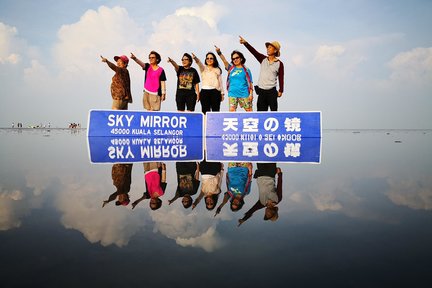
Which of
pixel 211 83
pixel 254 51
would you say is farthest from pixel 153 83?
pixel 254 51

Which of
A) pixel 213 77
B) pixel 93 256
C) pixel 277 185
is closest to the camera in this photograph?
pixel 93 256

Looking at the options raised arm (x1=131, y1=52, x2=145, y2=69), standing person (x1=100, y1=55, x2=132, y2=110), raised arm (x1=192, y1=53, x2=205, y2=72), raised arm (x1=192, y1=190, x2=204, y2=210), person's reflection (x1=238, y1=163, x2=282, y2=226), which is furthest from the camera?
standing person (x1=100, y1=55, x2=132, y2=110)

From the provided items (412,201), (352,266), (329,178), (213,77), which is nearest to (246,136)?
(213,77)

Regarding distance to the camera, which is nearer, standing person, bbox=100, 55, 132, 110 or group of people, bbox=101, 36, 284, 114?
group of people, bbox=101, 36, 284, 114

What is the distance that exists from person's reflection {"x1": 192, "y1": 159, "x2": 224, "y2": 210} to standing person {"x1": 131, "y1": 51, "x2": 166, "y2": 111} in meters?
4.76

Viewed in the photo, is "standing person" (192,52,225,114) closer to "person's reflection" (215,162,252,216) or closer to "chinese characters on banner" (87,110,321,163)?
"chinese characters on banner" (87,110,321,163)

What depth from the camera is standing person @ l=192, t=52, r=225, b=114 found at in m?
7.77

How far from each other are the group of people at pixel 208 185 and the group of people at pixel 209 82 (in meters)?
3.98

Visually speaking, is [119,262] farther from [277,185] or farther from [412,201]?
A: [412,201]

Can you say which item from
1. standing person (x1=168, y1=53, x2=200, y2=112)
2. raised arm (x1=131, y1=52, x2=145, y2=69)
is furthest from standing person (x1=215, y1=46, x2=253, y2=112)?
raised arm (x1=131, y1=52, x2=145, y2=69)

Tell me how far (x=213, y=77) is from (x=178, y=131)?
1.66 m

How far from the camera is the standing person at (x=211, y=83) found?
7.77 metres

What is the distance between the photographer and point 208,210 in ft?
5.99

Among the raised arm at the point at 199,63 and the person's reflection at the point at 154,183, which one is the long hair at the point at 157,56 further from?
the person's reflection at the point at 154,183
